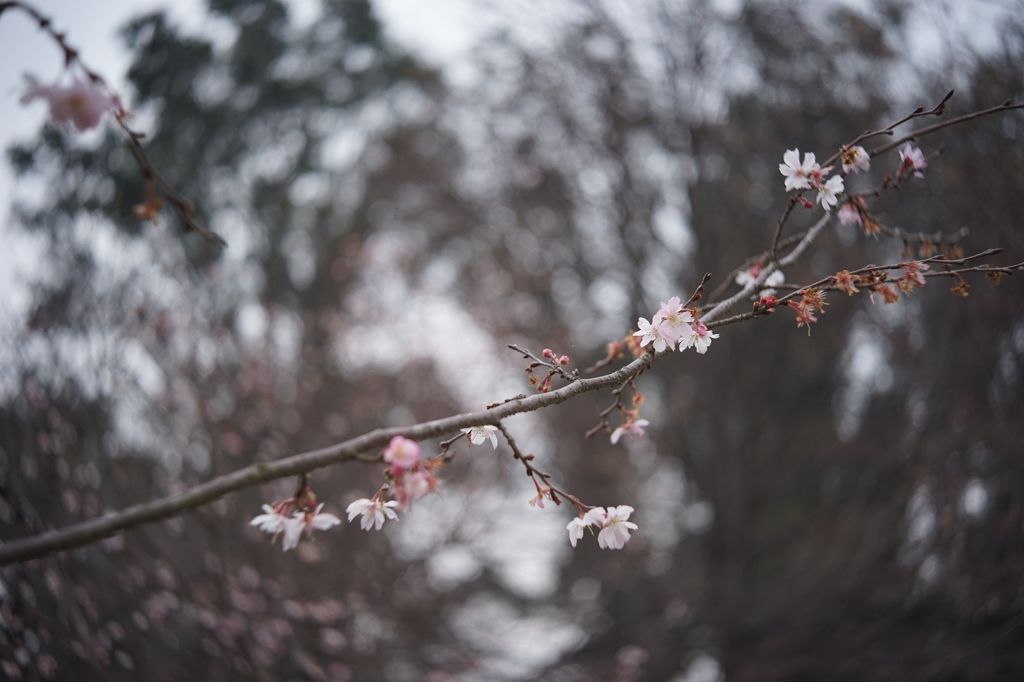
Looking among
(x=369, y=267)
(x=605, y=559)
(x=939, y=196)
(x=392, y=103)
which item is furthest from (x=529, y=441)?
(x=392, y=103)

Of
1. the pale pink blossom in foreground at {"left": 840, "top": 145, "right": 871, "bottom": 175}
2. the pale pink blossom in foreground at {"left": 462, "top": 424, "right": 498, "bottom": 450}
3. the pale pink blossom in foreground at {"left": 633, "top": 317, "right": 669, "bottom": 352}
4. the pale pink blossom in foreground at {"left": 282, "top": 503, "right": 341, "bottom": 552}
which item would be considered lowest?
the pale pink blossom in foreground at {"left": 282, "top": 503, "right": 341, "bottom": 552}

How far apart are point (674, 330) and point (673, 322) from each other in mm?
18

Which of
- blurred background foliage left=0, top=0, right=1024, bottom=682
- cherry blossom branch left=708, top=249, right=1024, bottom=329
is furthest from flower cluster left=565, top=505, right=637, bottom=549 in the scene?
blurred background foliage left=0, top=0, right=1024, bottom=682

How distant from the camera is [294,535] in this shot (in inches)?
44.8

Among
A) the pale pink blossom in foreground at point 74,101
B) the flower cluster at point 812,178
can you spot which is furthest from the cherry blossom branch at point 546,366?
the pale pink blossom in foreground at point 74,101

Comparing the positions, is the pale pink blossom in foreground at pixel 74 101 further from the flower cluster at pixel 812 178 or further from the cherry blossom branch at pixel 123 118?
the flower cluster at pixel 812 178

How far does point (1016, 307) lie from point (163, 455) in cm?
518

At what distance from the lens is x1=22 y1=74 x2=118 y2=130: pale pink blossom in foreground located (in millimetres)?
1126

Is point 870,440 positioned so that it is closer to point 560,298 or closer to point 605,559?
point 605,559

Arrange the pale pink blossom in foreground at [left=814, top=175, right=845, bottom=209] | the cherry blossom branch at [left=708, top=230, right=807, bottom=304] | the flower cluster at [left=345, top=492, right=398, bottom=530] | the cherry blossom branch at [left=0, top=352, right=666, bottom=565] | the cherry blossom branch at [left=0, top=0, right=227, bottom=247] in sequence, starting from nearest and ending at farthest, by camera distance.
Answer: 1. the cherry blossom branch at [left=0, top=352, right=666, bottom=565]
2. the cherry blossom branch at [left=0, top=0, right=227, bottom=247]
3. the flower cluster at [left=345, top=492, right=398, bottom=530]
4. the pale pink blossom in foreground at [left=814, top=175, right=845, bottom=209]
5. the cherry blossom branch at [left=708, top=230, right=807, bottom=304]

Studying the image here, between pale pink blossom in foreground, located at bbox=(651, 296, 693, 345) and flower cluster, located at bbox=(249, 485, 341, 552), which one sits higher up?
pale pink blossom in foreground, located at bbox=(651, 296, 693, 345)

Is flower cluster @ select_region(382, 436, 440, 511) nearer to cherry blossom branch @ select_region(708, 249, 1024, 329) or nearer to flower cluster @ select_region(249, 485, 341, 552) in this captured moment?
flower cluster @ select_region(249, 485, 341, 552)

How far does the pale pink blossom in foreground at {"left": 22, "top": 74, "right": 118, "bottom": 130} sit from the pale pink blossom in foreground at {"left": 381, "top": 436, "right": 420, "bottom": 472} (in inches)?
36.2

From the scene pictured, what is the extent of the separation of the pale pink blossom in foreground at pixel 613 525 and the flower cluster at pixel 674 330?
1.23 feet
